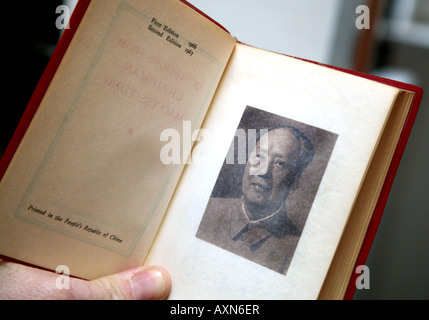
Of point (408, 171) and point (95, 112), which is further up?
point (408, 171)

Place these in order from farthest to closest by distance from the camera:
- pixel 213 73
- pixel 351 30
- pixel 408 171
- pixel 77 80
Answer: pixel 408 171 → pixel 351 30 → pixel 213 73 → pixel 77 80

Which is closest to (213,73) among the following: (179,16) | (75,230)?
(179,16)

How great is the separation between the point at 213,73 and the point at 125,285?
0.35m

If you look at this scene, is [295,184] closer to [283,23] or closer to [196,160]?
[196,160]

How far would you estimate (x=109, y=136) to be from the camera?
45 cm

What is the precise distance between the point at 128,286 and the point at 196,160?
8.4 inches

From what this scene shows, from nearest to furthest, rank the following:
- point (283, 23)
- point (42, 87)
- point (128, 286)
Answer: point (42, 87), point (128, 286), point (283, 23)

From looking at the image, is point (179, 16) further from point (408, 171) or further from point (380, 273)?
point (380, 273)

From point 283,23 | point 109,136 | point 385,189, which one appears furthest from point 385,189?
point 283,23

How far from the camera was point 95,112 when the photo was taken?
1.40 ft

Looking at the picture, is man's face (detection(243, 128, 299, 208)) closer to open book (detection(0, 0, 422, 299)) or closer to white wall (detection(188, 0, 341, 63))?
open book (detection(0, 0, 422, 299))

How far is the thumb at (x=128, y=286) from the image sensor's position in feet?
1.49

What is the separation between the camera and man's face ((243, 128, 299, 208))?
0.48 metres

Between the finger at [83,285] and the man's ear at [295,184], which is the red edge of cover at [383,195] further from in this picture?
the finger at [83,285]
